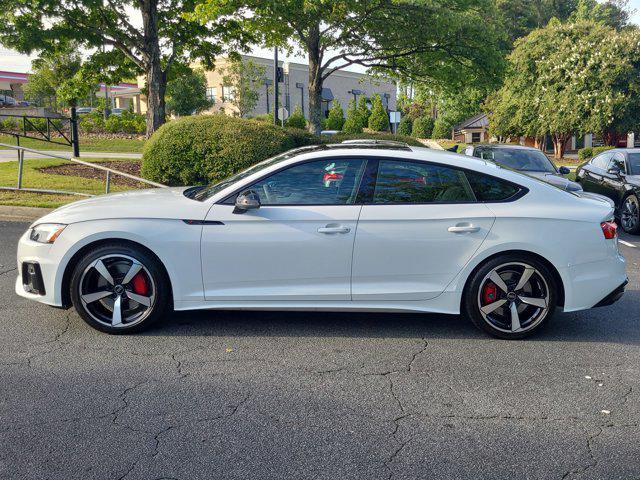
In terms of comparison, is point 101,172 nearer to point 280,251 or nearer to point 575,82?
point 280,251

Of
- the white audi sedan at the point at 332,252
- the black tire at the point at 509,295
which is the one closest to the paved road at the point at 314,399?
the black tire at the point at 509,295

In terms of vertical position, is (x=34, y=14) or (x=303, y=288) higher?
(x=34, y=14)

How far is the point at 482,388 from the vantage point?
404 centimetres

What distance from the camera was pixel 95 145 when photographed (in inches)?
1029

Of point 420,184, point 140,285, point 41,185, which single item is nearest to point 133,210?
point 140,285

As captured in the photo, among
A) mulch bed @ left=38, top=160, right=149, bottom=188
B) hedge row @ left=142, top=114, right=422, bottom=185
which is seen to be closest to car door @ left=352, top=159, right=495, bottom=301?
hedge row @ left=142, top=114, right=422, bottom=185

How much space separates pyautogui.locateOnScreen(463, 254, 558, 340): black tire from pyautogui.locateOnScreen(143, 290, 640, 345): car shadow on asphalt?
0.17 meters

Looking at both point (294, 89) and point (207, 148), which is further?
point (294, 89)

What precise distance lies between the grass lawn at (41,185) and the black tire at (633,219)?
31.9 feet

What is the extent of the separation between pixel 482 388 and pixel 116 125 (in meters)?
29.7

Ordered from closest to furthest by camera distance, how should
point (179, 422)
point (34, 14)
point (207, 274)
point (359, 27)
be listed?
point (179, 422) → point (207, 274) → point (34, 14) → point (359, 27)

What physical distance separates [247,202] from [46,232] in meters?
1.63

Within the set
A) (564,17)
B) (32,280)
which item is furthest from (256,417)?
(564,17)

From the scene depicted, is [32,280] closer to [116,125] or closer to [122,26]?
[122,26]
